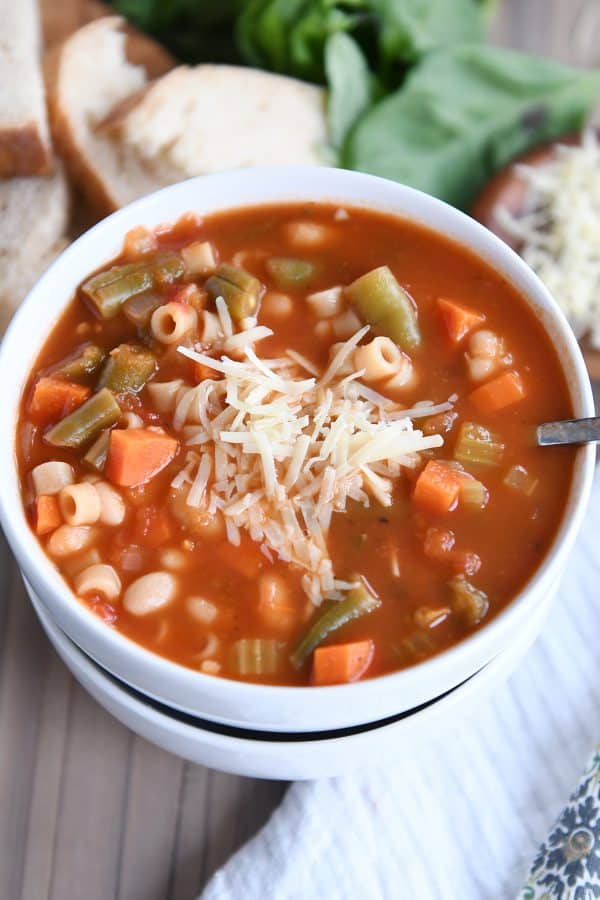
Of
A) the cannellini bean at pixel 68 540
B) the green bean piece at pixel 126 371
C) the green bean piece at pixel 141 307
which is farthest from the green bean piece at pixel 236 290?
the cannellini bean at pixel 68 540

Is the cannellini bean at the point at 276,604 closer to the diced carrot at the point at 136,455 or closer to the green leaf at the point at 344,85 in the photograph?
the diced carrot at the point at 136,455

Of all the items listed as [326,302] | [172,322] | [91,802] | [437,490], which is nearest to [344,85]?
[326,302]

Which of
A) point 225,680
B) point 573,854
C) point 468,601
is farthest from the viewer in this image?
point 573,854

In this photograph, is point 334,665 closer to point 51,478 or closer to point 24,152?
point 51,478

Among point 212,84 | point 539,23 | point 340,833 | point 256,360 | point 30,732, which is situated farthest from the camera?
point 539,23

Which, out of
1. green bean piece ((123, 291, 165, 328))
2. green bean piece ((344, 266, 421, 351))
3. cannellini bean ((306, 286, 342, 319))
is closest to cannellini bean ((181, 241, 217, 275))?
green bean piece ((123, 291, 165, 328))

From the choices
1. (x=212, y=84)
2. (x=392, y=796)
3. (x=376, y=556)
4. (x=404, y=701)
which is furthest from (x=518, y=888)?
(x=212, y=84)

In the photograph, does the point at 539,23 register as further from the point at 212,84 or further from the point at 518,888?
the point at 518,888
